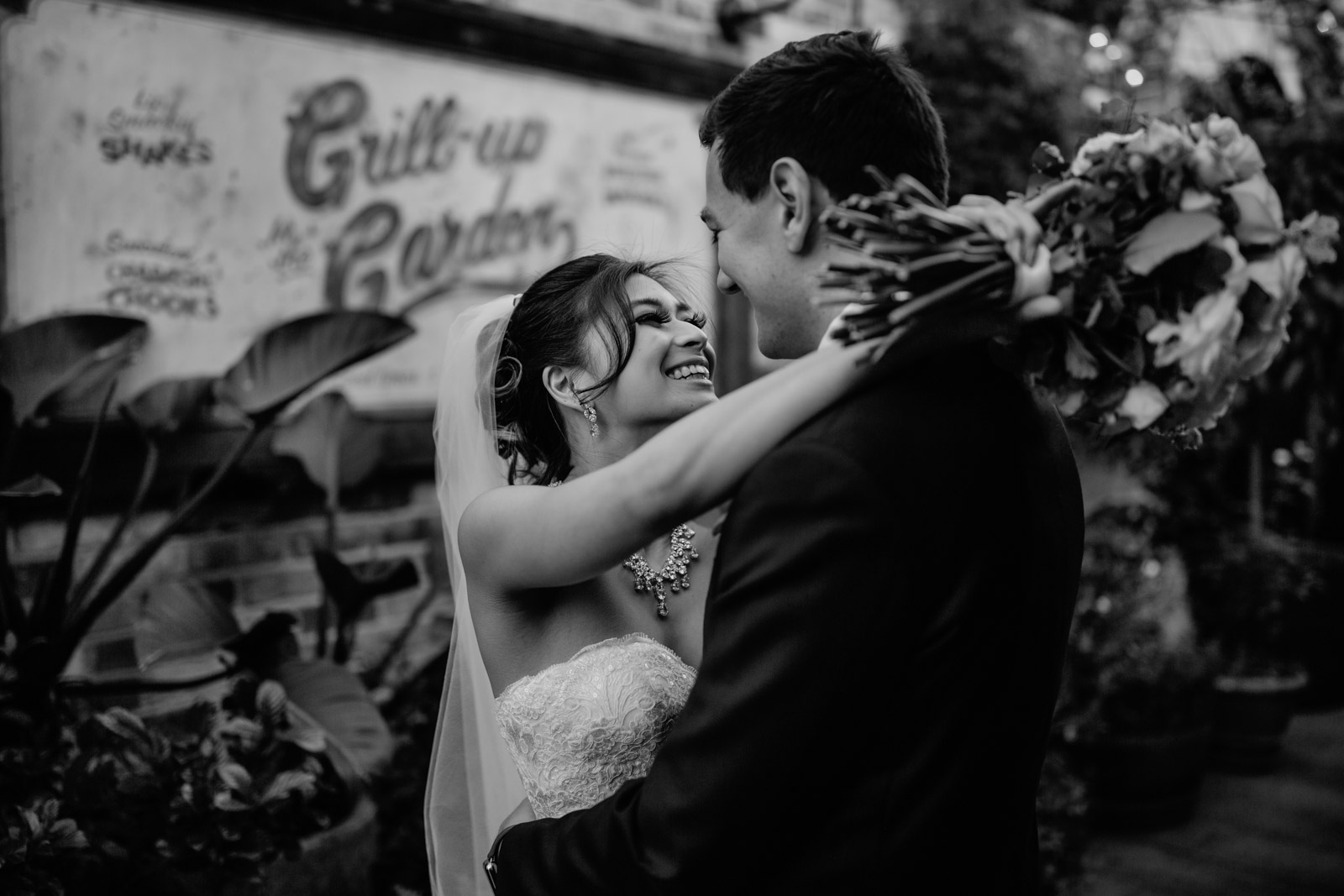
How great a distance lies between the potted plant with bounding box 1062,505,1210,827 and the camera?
15.2 ft

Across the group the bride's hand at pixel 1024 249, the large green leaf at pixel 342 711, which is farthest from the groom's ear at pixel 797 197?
the large green leaf at pixel 342 711

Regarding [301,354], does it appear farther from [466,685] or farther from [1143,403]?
[1143,403]

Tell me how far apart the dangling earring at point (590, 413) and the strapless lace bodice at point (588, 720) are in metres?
0.42

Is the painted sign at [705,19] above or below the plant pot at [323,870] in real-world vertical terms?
above

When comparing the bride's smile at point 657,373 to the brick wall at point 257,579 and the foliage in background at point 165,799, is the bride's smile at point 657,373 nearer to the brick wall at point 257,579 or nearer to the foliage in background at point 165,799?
the foliage in background at point 165,799

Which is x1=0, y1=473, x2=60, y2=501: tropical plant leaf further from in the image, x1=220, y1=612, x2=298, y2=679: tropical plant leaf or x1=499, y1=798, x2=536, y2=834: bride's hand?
x1=499, y1=798, x2=536, y2=834: bride's hand

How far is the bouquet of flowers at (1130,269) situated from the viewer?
1291 mm

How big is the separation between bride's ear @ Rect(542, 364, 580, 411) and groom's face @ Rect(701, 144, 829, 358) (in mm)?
551

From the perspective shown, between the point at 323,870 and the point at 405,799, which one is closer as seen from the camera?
the point at 323,870

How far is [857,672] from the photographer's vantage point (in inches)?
53.4

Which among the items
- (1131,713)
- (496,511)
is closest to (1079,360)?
(496,511)

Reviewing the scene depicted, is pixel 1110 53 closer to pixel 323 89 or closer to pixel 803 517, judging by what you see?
pixel 323 89

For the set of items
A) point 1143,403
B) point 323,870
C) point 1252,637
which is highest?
point 1143,403

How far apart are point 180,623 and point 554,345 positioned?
1291mm
